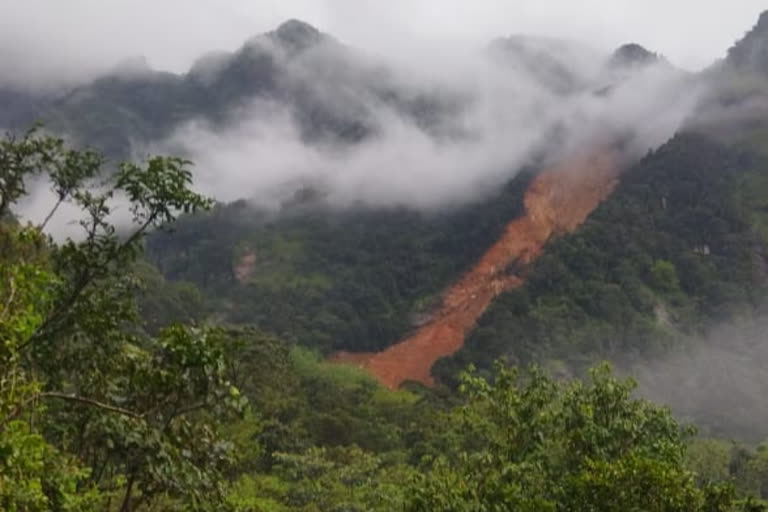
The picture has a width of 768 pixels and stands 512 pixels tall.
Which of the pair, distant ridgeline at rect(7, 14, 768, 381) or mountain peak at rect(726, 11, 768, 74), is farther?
mountain peak at rect(726, 11, 768, 74)

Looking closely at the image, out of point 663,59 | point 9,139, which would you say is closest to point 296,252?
point 663,59

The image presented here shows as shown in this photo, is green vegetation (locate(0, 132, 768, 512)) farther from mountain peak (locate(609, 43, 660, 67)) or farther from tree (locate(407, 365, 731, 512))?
mountain peak (locate(609, 43, 660, 67))

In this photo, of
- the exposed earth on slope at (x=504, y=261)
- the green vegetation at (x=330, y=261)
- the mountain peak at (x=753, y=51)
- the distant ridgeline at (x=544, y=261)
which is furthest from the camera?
the mountain peak at (x=753, y=51)

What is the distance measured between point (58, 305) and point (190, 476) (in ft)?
13.6

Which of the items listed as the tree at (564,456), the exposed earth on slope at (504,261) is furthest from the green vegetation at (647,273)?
the tree at (564,456)

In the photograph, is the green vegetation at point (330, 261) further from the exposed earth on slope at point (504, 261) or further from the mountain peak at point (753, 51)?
the mountain peak at point (753, 51)

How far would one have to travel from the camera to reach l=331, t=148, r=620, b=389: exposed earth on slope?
110m

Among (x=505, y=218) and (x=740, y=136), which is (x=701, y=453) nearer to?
(x=505, y=218)

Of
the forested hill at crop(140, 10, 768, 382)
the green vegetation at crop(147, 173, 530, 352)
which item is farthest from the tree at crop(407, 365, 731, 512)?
the green vegetation at crop(147, 173, 530, 352)

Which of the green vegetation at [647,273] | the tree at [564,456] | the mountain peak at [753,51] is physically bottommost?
the tree at [564,456]

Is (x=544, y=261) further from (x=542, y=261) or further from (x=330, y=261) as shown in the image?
(x=330, y=261)

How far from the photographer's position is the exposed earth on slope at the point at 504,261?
110000 millimetres

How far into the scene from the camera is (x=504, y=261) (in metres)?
126

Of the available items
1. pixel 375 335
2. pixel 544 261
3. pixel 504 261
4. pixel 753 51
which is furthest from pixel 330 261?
pixel 753 51
